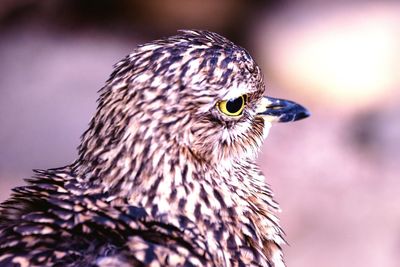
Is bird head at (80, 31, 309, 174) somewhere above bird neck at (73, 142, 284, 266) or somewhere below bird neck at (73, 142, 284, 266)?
above

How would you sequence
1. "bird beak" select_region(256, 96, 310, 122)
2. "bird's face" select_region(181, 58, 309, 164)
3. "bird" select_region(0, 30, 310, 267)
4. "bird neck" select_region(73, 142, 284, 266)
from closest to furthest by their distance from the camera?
"bird" select_region(0, 30, 310, 267), "bird neck" select_region(73, 142, 284, 266), "bird's face" select_region(181, 58, 309, 164), "bird beak" select_region(256, 96, 310, 122)

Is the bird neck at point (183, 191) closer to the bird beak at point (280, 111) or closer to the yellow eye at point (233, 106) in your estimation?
the yellow eye at point (233, 106)

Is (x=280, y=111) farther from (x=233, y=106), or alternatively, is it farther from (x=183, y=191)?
(x=183, y=191)

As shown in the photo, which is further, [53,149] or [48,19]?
[48,19]

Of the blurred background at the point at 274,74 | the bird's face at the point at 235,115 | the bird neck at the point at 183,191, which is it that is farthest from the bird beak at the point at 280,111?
the blurred background at the point at 274,74

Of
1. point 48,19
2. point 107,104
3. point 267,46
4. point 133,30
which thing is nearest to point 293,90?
point 267,46

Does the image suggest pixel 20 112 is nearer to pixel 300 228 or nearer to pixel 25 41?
pixel 25 41

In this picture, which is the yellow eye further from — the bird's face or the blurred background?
the blurred background

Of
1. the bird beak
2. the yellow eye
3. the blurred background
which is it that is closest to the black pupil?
the yellow eye
